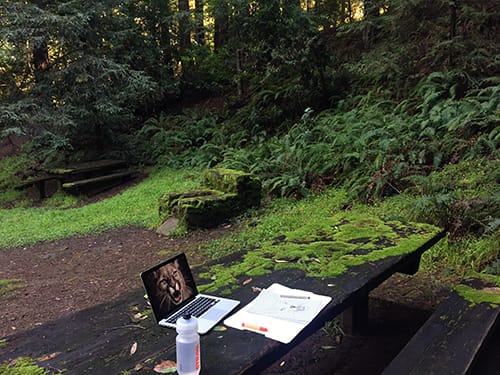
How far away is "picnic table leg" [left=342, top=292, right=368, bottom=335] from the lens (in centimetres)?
341

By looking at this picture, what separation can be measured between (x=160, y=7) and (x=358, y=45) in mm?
6563

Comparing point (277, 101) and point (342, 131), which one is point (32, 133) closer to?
point (277, 101)

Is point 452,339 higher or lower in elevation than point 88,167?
lower

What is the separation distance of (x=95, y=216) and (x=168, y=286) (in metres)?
6.91

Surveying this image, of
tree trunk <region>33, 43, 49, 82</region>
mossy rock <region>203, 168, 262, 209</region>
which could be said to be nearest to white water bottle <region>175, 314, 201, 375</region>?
mossy rock <region>203, 168, 262, 209</region>

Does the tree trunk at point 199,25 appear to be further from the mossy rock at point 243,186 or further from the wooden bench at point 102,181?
the mossy rock at point 243,186

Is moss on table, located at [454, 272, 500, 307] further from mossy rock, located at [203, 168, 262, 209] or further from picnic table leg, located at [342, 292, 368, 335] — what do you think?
mossy rock, located at [203, 168, 262, 209]

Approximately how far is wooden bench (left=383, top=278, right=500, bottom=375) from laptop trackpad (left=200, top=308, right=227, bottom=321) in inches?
32.0

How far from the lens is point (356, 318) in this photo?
3.45 meters

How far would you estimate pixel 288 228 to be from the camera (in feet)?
19.9

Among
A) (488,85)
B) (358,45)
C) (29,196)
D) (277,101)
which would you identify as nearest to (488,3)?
(488,85)

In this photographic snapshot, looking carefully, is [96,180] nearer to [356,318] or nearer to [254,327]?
[356,318]

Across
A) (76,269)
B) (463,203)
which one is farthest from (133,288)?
(463,203)

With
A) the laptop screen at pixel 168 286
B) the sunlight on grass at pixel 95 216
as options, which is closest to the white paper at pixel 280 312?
the laptop screen at pixel 168 286
